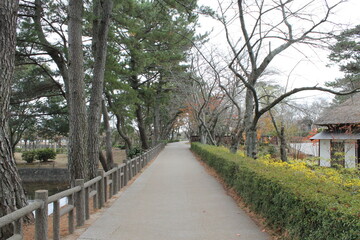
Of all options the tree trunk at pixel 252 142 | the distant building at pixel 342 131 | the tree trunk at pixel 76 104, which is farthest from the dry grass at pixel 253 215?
the distant building at pixel 342 131

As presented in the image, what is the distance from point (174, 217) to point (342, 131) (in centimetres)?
1629

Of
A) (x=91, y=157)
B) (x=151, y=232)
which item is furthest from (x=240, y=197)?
(x=91, y=157)

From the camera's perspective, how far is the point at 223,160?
10.4 metres

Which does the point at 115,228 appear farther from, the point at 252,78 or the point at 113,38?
the point at 113,38

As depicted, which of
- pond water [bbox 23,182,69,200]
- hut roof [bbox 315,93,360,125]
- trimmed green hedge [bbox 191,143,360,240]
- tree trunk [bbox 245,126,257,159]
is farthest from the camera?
pond water [bbox 23,182,69,200]

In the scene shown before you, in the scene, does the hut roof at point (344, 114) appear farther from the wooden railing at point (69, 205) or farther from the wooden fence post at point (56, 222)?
the wooden fence post at point (56, 222)

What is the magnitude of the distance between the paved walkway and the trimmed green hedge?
1.64 feet

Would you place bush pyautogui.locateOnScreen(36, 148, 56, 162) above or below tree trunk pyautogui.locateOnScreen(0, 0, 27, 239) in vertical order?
below

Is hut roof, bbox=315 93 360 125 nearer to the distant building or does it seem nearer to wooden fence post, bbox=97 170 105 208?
the distant building

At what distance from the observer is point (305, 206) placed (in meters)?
3.76

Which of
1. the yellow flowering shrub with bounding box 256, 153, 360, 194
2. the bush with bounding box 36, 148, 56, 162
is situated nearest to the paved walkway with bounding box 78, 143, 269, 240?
the yellow flowering shrub with bounding box 256, 153, 360, 194

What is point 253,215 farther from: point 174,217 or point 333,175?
point 333,175

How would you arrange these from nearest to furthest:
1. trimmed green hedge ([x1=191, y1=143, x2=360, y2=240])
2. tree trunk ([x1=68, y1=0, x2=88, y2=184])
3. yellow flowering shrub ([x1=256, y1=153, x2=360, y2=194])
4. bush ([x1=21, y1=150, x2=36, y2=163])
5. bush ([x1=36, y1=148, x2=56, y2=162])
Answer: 1. trimmed green hedge ([x1=191, y1=143, x2=360, y2=240])
2. yellow flowering shrub ([x1=256, y1=153, x2=360, y2=194])
3. tree trunk ([x1=68, y1=0, x2=88, y2=184])
4. bush ([x1=21, y1=150, x2=36, y2=163])
5. bush ([x1=36, y1=148, x2=56, y2=162])

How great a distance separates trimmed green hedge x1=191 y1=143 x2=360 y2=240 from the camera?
10.0ft
